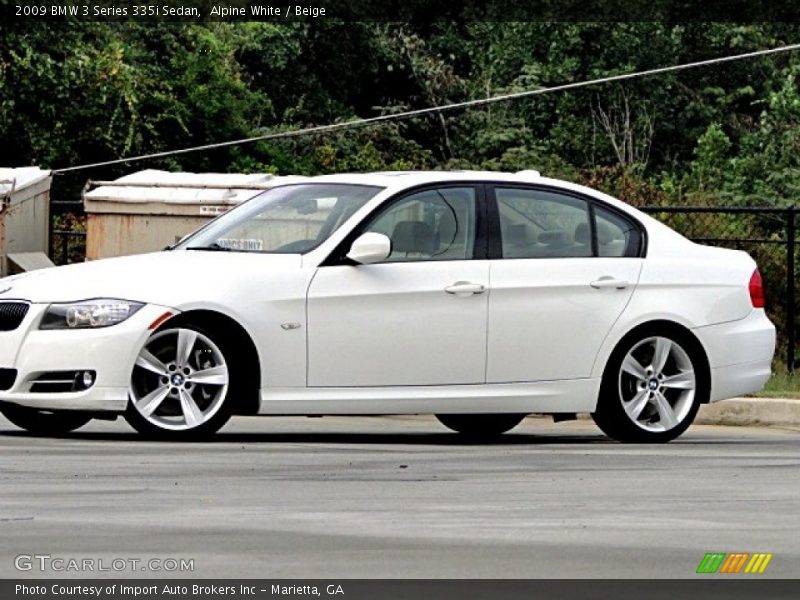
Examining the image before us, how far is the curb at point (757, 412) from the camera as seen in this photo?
15781 millimetres

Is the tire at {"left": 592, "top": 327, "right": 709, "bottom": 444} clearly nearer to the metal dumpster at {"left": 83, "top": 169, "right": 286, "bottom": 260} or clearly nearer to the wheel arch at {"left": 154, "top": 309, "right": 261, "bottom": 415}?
the wheel arch at {"left": 154, "top": 309, "right": 261, "bottom": 415}

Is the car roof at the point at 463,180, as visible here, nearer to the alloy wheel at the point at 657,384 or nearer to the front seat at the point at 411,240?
the front seat at the point at 411,240

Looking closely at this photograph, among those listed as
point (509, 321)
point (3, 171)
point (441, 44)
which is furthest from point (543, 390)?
point (441, 44)

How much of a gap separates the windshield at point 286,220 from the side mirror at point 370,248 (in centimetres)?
27

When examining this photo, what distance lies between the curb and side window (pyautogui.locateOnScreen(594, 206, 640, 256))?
2.63 m

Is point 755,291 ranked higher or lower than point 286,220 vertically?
lower

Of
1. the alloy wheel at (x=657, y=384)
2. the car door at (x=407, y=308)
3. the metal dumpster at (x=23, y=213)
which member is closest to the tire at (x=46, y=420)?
the car door at (x=407, y=308)

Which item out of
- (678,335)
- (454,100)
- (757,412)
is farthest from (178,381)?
Answer: (454,100)

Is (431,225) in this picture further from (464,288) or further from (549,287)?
(549,287)

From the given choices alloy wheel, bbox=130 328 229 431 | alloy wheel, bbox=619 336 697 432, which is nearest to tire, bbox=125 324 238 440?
alloy wheel, bbox=130 328 229 431

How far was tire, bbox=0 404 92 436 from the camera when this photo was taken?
514 inches

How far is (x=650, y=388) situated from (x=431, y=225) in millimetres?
1553

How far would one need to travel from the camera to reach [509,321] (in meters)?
12.9

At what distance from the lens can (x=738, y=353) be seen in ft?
44.7
